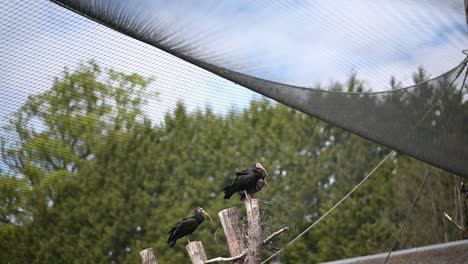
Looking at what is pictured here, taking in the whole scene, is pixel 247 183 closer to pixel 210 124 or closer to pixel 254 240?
pixel 254 240

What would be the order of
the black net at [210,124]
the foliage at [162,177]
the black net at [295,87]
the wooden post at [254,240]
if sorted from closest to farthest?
the black net at [295,87] < the wooden post at [254,240] < the black net at [210,124] < the foliage at [162,177]

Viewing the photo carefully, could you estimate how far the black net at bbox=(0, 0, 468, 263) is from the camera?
2898 millimetres

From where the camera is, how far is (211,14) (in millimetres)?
2654

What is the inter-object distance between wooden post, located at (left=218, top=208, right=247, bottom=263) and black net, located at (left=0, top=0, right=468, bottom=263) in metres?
0.16

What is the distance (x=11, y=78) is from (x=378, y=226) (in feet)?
16.4

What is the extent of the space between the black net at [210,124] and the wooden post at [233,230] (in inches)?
6.2

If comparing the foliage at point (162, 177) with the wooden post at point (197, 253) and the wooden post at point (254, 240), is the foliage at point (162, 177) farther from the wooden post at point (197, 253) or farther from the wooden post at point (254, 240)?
the wooden post at point (197, 253)

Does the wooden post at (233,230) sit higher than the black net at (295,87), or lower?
lower

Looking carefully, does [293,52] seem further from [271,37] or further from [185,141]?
[185,141]

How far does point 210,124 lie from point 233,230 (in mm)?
3860

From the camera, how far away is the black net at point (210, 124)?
290cm

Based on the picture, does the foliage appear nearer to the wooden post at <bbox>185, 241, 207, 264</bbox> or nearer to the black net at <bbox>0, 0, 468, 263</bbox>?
the black net at <bbox>0, 0, 468, 263</bbox>

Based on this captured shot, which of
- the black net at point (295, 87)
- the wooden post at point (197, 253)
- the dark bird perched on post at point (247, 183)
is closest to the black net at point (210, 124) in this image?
the black net at point (295, 87)

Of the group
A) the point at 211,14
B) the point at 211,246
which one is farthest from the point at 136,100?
the point at 211,14
